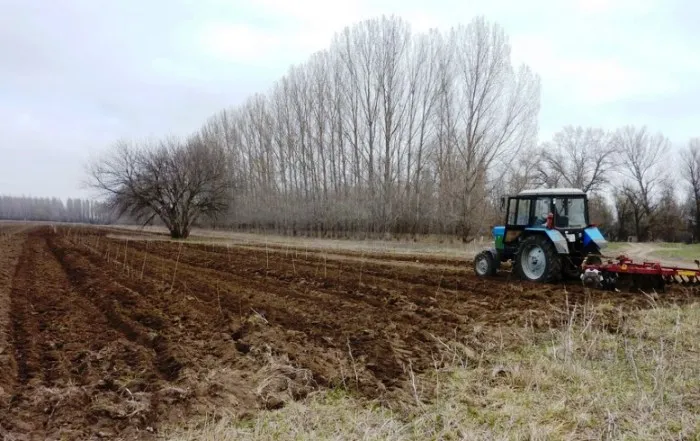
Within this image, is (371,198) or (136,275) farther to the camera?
(371,198)

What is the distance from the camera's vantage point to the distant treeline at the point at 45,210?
111 m

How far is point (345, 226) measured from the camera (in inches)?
1248

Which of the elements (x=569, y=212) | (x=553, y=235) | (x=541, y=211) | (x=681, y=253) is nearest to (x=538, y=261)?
(x=553, y=235)

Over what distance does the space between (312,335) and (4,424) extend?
3129mm

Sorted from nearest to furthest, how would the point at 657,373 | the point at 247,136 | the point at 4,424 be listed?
the point at 4,424, the point at 657,373, the point at 247,136

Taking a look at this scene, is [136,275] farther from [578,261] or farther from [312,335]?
[578,261]

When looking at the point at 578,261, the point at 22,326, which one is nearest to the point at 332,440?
the point at 22,326

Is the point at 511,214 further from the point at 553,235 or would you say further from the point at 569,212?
the point at 553,235

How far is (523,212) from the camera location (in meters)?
10.1

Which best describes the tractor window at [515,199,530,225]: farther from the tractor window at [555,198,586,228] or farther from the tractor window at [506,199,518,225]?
the tractor window at [555,198,586,228]

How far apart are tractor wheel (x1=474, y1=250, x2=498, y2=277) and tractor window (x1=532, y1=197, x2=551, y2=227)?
1.35m

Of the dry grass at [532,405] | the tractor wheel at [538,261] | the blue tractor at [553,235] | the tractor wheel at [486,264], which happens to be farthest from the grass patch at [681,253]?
the dry grass at [532,405]

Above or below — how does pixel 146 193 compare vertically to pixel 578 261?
above

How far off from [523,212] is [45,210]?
143371 mm
